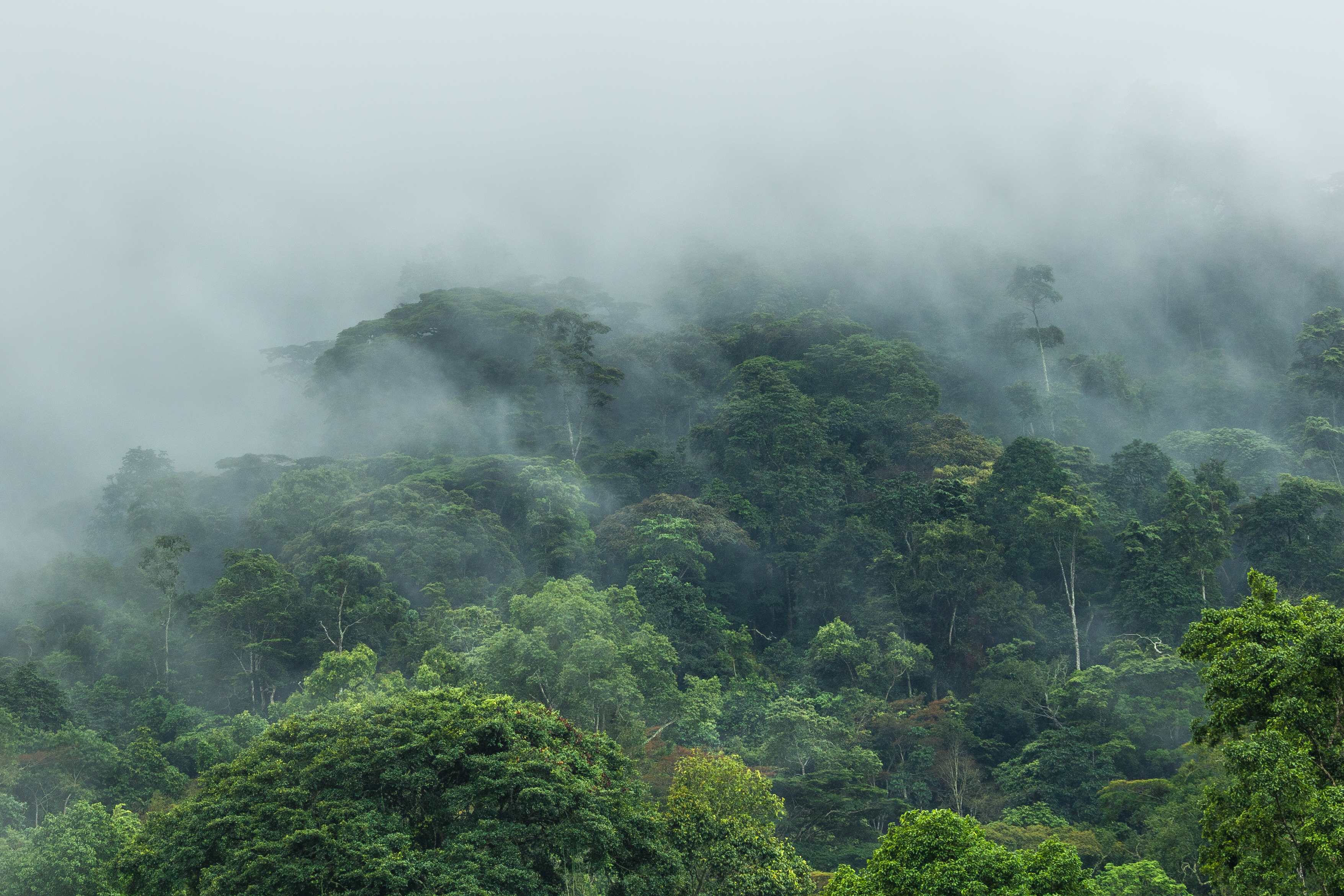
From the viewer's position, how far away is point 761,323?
62.9 metres

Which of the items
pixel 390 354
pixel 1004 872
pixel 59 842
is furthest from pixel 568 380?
pixel 1004 872

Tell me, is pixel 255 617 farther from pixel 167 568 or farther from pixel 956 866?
pixel 956 866

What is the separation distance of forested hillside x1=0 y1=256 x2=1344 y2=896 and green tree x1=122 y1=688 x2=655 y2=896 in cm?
8

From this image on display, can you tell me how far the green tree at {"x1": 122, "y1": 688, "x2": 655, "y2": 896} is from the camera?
722 inches

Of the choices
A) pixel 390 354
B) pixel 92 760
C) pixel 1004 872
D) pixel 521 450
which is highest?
pixel 390 354

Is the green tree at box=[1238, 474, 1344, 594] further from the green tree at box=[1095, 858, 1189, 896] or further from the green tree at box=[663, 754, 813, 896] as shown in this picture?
the green tree at box=[663, 754, 813, 896]

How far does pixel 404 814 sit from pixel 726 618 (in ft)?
78.0

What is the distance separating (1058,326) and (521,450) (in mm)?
33967

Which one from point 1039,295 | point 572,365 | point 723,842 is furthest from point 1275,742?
point 1039,295

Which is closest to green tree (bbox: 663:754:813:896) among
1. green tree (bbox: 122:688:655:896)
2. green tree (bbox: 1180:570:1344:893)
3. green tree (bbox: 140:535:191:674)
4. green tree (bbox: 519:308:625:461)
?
green tree (bbox: 122:688:655:896)

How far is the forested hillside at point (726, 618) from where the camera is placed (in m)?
19.2

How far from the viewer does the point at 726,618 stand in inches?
1689

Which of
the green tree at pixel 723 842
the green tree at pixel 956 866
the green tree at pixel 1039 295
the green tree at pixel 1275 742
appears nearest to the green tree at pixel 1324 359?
the green tree at pixel 1039 295

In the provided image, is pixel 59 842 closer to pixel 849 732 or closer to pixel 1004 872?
pixel 1004 872
